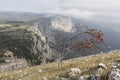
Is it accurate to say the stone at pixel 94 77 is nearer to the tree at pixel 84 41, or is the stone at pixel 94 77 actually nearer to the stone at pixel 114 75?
the stone at pixel 114 75

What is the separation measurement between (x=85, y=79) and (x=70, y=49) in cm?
1482

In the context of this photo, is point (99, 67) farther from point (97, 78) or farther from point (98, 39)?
point (98, 39)

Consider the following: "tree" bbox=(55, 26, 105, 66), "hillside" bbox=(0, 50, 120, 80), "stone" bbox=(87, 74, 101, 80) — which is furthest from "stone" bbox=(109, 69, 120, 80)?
"tree" bbox=(55, 26, 105, 66)

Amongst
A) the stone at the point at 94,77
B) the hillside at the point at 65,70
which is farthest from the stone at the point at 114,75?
the stone at the point at 94,77

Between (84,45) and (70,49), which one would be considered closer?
(84,45)

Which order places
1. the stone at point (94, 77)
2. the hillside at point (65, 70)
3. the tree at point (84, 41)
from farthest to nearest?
the tree at point (84, 41)
the hillside at point (65, 70)
the stone at point (94, 77)

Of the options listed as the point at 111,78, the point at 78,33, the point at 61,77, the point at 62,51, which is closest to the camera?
the point at 111,78

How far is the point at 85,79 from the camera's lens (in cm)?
1925

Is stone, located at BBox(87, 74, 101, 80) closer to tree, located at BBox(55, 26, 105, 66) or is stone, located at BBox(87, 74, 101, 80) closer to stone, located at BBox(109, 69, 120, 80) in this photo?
stone, located at BBox(109, 69, 120, 80)

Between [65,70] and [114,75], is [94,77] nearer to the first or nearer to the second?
[114,75]

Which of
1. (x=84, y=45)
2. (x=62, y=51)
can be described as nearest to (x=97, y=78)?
(x=84, y=45)

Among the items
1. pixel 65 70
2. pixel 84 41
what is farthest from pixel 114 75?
pixel 84 41

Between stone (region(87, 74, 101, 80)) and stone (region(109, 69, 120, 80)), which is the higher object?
stone (region(109, 69, 120, 80))

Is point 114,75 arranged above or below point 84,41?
below
